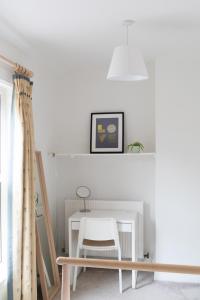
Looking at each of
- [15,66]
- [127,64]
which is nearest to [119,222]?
[127,64]

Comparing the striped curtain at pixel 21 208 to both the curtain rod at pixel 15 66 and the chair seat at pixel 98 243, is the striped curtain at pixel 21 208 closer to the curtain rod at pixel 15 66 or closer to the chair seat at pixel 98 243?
the curtain rod at pixel 15 66

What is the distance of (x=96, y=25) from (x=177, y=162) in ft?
5.63

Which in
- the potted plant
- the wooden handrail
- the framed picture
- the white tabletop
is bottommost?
the white tabletop

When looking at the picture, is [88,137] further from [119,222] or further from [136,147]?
[119,222]

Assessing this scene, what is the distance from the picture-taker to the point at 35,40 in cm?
309

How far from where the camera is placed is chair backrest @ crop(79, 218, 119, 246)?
3456 millimetres

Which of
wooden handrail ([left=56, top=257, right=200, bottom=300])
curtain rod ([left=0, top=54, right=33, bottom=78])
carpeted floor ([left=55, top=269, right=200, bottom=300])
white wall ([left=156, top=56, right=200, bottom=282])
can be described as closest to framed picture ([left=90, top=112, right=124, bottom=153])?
white wall ([left=156, top=56, right=200, bottom=282])

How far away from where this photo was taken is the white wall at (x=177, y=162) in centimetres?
365

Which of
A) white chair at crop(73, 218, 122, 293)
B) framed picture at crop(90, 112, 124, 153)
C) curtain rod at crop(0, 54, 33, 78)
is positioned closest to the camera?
curtain rod at crop(0, 54, 33, 78)

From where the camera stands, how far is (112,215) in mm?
3752

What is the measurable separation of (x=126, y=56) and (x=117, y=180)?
191cm

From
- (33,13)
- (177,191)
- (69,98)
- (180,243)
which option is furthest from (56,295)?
(33,13)

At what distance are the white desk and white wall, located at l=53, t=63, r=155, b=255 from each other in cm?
30

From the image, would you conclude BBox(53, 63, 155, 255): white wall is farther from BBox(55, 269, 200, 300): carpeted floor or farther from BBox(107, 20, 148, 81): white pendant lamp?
BBox(107, 20, 148, 81): white pendant lamp
